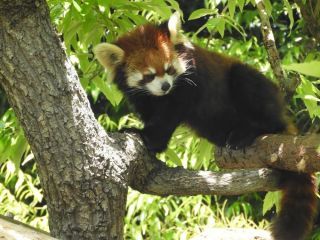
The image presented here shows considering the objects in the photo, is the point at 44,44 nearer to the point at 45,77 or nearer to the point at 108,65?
the point at 45,77

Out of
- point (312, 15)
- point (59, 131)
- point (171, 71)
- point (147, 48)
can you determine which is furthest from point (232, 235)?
point (59, 131)

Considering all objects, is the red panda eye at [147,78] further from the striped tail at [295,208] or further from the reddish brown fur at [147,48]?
the striped tail at [295,208]

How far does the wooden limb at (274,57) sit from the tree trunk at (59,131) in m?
1.05

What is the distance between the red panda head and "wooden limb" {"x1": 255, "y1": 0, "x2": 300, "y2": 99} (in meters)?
0.43

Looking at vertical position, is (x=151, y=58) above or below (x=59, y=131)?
above

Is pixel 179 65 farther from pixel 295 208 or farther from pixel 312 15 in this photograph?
pixel 295 208

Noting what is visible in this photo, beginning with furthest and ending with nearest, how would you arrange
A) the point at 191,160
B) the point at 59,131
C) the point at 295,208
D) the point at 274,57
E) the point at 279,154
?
the point at 191,160
the point at 274,57
the point at 295,208
the point at 279,154
the point at 59,131

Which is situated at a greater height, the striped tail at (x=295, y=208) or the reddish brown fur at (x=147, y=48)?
the reddish brown fur at (x=147, y=48)

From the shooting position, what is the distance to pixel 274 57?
9.82 ft

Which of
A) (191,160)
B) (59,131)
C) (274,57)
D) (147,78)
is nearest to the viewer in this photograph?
(59,131)

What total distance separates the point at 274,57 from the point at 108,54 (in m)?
0.84

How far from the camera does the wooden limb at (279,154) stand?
236cm

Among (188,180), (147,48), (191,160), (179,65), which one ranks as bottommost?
(191,160)

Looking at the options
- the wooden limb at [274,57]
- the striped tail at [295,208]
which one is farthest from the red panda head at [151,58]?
the striped tail at [295,208]
